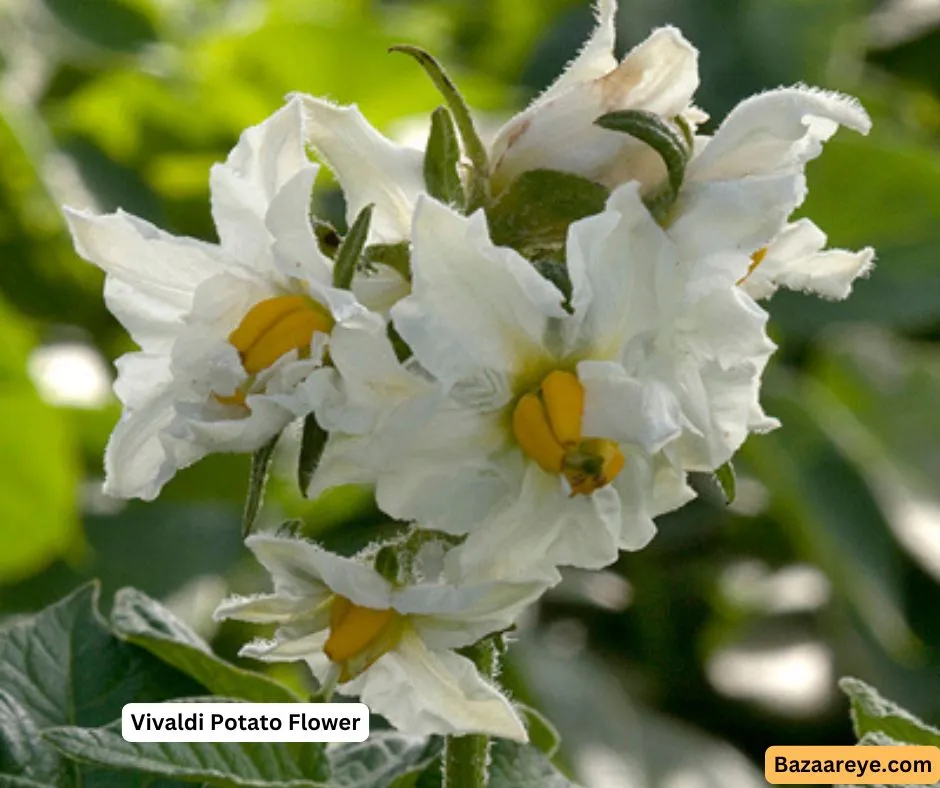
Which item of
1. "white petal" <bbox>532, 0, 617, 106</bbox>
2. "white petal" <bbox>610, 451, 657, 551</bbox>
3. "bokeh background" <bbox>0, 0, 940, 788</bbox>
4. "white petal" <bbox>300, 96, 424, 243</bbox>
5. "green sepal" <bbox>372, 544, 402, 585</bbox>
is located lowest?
"bokeh background" <bbox>0, 0, 940, 788</bbox>

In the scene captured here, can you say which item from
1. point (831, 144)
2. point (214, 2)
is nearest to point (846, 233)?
point (831, 144)

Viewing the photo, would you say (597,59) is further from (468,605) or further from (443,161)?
(468,605)

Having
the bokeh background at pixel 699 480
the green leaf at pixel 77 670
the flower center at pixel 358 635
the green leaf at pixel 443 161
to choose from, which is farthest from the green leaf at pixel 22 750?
the bokeh background at pixel 699 480

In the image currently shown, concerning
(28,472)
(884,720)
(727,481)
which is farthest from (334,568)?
(28,472)

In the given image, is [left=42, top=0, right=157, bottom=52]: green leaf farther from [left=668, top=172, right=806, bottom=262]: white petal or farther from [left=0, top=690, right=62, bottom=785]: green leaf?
[left=668, top=172, right=806, bottom=262]: white petal

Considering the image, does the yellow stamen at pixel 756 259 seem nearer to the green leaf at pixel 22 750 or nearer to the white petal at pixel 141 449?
the white petal at pixel 141 449

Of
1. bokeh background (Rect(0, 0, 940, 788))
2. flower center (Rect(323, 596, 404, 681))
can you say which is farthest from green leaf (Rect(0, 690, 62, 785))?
bokeh background (Rect(0, 0, 940, 788))
